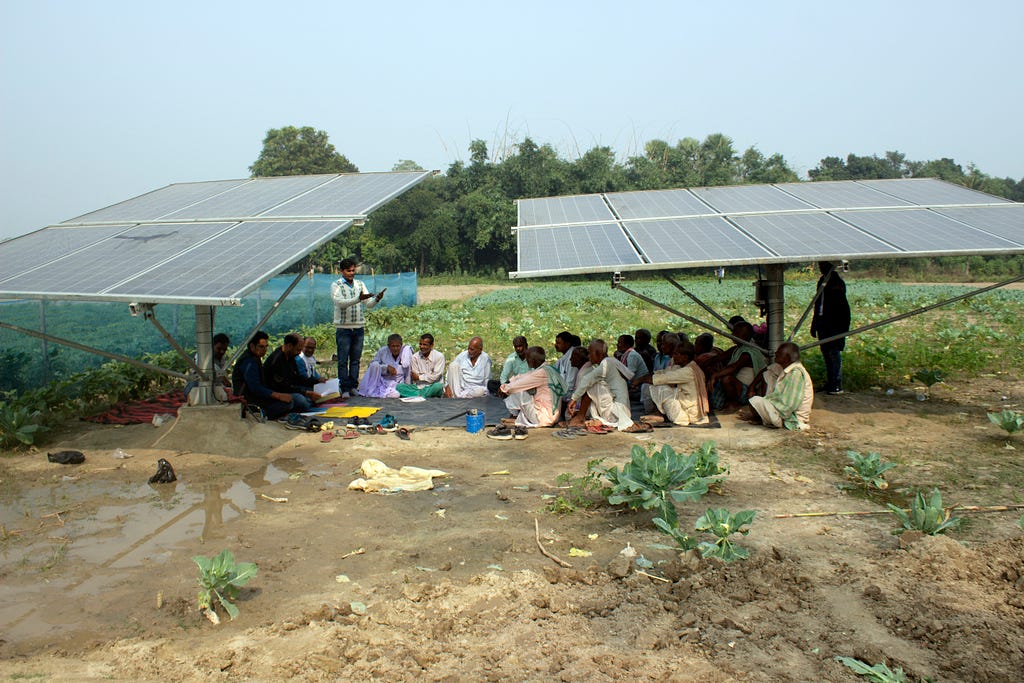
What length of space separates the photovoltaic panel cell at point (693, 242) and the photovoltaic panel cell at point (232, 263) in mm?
3703

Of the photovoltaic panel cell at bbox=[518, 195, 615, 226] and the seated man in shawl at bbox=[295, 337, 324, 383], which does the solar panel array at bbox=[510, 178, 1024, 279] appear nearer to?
the photovoltaic panel cell at bbox=[518, 195, 615, 226]

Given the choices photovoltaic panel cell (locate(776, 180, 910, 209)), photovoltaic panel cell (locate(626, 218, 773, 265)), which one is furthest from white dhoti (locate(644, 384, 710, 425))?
photovoltaic panel cell (locate(776, 180, 910, 209))

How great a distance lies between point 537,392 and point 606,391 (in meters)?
0.89

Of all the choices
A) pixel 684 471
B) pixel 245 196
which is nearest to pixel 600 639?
pixel 684 471

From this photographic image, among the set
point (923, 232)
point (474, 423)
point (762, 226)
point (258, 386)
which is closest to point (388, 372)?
Answer: point (258, 386)

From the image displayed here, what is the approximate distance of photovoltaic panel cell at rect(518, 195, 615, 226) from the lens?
37.1 ft

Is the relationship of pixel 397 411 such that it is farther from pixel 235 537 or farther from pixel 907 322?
pixel 907 322

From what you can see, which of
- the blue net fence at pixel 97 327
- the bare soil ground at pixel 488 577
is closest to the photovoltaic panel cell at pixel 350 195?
the bare soil ground at pixel 488 577

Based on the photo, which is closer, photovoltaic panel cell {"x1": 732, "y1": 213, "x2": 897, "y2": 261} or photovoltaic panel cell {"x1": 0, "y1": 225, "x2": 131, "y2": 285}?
photovoltaic panel cell {"x1": 732, "y1": 213, "x2": 897, "y2": 261}

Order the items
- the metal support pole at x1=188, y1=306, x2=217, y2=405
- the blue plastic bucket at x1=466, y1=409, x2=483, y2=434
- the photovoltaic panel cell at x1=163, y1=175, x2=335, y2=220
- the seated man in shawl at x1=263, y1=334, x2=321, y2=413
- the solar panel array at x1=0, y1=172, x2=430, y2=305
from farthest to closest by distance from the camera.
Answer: the seated man in shawl at x1=263, y1=334, x2=321, y2=413 < the photovoltaic panel cell at x1=163, y1=175, x2=335, y2=220 < the blue plastic bucket at x1=466, y1=409, x2=483, y2=434 < the metal support pole at x1=188, y1=306, x2=217, y2=405 < the solar panel array at x1=0, y1=172, x2=430, y2=305

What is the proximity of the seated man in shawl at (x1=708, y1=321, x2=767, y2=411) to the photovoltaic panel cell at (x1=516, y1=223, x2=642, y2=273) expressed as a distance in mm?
2137

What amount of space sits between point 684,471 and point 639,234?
444cm

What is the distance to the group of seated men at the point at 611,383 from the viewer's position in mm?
9508

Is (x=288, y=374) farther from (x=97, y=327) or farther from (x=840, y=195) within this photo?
(x=840, y=195)
